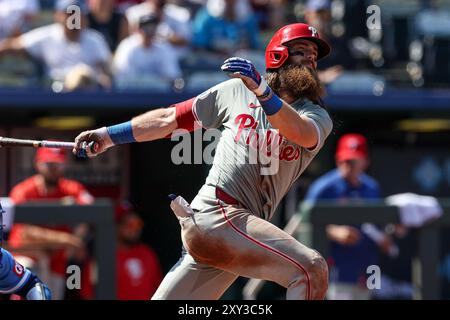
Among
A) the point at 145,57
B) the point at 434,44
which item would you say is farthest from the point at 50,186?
the point at 434,44

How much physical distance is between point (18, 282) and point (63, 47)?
15.8 feet

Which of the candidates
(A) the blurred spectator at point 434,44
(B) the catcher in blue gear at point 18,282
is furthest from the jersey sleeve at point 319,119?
(A) the blurred spectator at point 434,44

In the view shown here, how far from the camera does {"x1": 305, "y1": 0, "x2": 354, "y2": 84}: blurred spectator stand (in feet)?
36.6

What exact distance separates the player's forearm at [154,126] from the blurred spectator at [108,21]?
5373 mm

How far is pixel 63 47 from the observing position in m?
10.5

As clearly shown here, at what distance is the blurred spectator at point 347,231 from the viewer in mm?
10031

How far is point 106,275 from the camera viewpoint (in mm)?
9516

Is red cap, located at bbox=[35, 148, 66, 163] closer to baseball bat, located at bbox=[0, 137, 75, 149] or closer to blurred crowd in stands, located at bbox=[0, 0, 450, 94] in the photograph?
blurred crowd in stands, located at bbox=[0, 0, 450, 94]

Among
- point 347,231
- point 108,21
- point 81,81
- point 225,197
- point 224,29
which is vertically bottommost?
point 347,231

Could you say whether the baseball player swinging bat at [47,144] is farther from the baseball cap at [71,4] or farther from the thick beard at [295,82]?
the baseball cap at [71,4]

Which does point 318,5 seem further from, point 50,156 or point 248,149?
point 248,149
